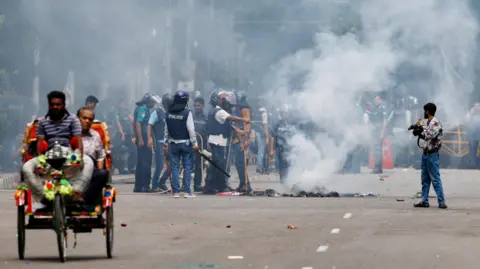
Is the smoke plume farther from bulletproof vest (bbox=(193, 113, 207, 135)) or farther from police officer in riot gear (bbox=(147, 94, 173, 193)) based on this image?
police officer in riot gear (bbox=(147, 94, 173, 193))

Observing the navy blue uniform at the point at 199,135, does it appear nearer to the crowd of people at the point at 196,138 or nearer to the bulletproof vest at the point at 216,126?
the crowd of people at the point at 196,138

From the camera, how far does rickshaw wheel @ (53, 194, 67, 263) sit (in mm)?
13203

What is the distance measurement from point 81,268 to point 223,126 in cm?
1382

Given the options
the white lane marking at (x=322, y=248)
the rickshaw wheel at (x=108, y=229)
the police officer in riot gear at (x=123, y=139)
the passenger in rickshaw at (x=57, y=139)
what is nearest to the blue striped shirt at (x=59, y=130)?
the passenger in rickshaw at (x=57, y=139)

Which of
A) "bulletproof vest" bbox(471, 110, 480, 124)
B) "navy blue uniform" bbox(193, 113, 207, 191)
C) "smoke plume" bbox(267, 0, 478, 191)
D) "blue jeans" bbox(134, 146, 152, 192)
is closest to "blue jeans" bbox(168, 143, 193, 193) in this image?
"blue jeans" bbox(134, 146, 152, 192)

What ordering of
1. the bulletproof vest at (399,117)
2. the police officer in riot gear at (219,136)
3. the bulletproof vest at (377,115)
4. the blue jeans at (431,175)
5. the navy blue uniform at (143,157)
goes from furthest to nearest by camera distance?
the bulletproof vest at (399,117)
the bulletproof vest at (377,115)
the navy blue uniform at (143,157)
the police officer in riot gear at (219,136)
the blue jeans at (431,175)

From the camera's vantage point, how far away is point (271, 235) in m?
16.5

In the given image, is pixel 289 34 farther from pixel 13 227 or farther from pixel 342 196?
pixel 13 227

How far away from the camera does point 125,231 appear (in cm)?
1723

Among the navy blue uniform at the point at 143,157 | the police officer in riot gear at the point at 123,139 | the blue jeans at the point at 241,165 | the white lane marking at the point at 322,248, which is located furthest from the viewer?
the police officer in riot gear at the point at 123,139

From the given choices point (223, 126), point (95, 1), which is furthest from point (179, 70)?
point (223, 126)

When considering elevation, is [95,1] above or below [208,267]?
above

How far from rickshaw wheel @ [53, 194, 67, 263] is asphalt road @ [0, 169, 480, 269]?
0.47 ft

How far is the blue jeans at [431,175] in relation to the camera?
70.2 ft
